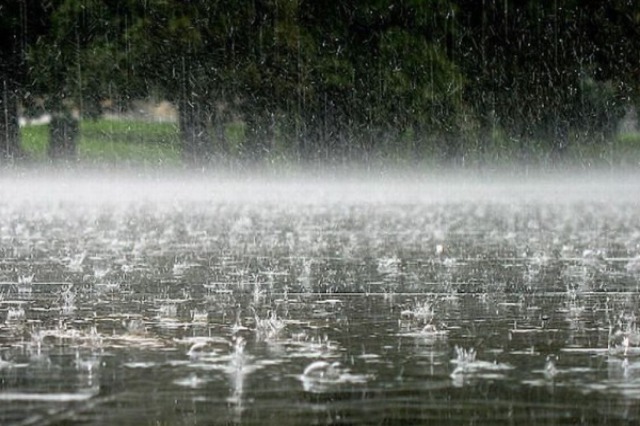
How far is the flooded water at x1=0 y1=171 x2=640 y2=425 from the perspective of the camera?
5.30m

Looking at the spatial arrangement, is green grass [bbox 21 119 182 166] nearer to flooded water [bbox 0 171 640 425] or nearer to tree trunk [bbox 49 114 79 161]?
tree trunk [bbox 49 114 79 161]

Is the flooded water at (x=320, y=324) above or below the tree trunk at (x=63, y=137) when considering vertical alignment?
below

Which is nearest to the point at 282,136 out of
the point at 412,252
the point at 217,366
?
the point at 412,252

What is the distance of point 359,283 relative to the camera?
10.5m

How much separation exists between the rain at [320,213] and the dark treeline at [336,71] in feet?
0.25

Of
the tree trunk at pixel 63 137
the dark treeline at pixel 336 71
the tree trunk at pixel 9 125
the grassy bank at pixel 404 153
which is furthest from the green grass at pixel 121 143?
the dark treeline at pixel 336 71

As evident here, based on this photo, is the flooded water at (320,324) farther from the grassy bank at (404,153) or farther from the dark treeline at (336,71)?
the grassy bank at (404,153)

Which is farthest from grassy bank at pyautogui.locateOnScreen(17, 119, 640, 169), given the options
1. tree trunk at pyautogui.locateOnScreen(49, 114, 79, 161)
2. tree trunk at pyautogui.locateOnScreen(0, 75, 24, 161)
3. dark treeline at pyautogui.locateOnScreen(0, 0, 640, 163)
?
tree trunk at pyautogui.locateOnScreen(0, 75, 24, 161)

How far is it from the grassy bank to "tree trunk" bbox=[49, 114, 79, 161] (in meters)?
0.34

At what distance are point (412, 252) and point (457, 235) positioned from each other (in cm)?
299

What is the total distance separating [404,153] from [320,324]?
3346cm

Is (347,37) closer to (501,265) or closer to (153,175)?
(153,175)

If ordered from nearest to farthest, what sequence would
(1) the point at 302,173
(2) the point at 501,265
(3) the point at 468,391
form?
(3) the point at 468,391 < (2) the point at 501,265 < (1) the point at 302,173

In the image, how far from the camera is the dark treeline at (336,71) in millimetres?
40219
